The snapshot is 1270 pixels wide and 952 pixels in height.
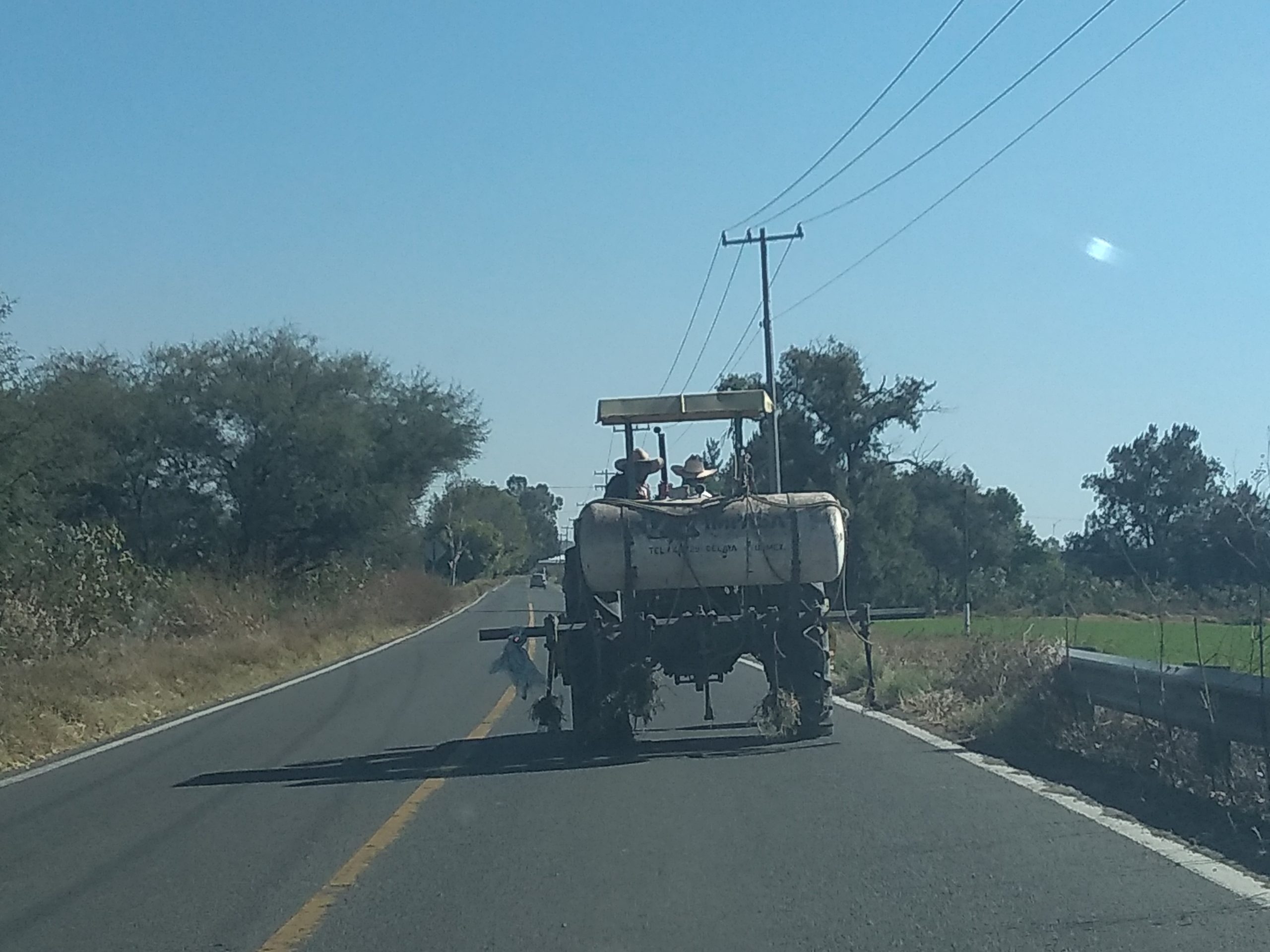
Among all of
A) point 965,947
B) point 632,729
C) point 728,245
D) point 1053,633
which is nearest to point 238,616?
point 728,245

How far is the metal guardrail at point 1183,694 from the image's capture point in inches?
408

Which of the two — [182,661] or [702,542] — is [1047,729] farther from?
[182,661]

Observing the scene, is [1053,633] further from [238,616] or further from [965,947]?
[238,616]

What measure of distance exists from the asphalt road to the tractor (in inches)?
20.7

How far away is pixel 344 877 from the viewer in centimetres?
879

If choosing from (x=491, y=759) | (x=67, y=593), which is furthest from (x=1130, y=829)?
(x=67, y=593)

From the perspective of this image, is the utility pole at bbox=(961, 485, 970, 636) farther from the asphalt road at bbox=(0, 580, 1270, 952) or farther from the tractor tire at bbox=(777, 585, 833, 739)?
the asphalt road at bbox=(0, 580, 1270, 952)

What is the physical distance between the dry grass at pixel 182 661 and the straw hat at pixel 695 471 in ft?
23.4

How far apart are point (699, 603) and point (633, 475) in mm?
1628

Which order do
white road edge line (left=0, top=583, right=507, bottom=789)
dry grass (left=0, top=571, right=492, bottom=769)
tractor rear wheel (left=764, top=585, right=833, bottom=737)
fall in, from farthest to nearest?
1. dry grass (left=0, top=571, right=492, bottom=769)
2. tractor rear wheel (left=764, top=585, right=833, bottom=737)
3. white road edge line (left=0, top=583, right=507, bottom=789)

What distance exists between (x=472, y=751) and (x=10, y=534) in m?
13.4

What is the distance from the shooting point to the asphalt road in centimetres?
743

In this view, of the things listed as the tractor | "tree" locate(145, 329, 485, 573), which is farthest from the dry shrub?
"tree" locate(145, 329, 485, 573)

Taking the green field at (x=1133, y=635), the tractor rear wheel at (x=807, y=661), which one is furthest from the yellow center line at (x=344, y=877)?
the green field at (x=1133, y=635)
